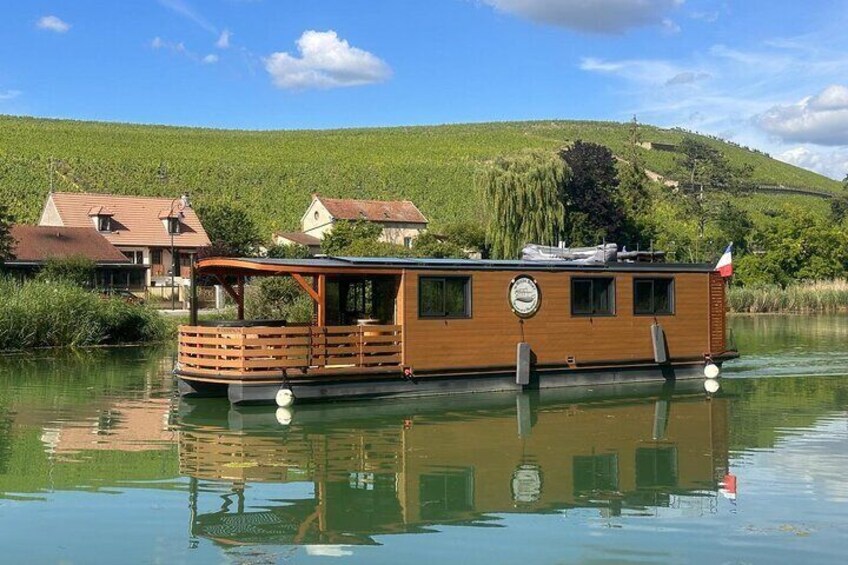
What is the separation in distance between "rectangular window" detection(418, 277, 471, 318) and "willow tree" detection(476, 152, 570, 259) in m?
31.4

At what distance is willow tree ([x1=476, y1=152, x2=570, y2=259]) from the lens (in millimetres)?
49719

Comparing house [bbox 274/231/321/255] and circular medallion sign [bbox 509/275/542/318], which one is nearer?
circular medallion sign [bbox 509/275/542/318]

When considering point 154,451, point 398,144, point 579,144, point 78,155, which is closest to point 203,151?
point 78,155

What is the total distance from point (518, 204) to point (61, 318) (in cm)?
2757

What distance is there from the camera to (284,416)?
1543 centimetres

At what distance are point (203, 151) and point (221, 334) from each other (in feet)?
300

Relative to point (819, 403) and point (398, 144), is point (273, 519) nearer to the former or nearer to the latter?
point (819, 403)

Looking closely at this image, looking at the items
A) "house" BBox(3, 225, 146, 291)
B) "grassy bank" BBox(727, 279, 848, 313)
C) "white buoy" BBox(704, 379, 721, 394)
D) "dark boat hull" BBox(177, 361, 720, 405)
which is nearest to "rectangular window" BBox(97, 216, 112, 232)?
"house" BBox(3, 225, 146, 291)

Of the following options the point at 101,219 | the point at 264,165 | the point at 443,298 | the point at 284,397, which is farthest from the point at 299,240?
the point at 284,397

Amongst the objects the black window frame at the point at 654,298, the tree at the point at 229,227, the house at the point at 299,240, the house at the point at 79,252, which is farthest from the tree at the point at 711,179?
the black window frame at the point at 654,298

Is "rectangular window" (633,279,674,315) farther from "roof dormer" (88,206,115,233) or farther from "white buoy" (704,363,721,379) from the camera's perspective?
"roof dormer" (88,206,115,233)

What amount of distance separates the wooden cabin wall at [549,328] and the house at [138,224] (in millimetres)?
40259

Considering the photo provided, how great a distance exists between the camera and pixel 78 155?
9069cm

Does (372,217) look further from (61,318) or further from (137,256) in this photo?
(61,318)
